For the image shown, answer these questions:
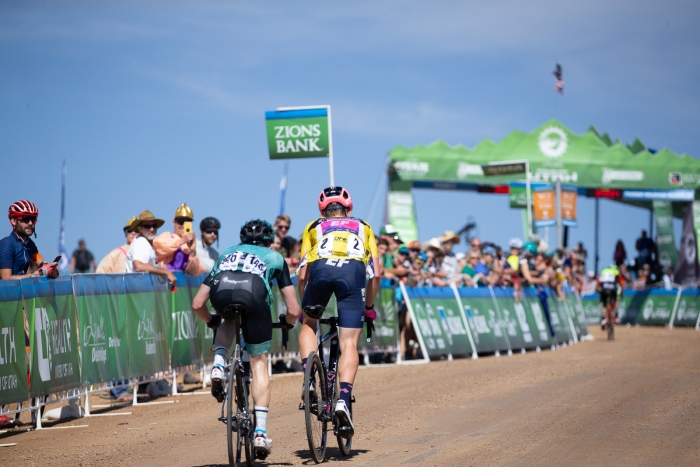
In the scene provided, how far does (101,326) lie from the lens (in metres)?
11.5

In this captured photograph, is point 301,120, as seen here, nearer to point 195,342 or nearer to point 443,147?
point 195,342

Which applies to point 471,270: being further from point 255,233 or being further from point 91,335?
point 255,233

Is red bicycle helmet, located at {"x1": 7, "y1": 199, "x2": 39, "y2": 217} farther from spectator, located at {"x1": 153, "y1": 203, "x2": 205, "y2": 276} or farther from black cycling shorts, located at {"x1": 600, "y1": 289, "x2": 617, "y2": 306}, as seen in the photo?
black cycling shorts, located at {"x1": 600, "y1": 289, "x2": 617, "y2": 306}

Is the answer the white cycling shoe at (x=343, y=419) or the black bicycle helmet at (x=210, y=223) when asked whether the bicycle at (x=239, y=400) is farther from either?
the black bicycle helmet at (x=210, y=223)

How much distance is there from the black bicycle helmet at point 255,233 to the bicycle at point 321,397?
67 cm

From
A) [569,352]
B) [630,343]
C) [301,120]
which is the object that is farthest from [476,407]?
[630,343]

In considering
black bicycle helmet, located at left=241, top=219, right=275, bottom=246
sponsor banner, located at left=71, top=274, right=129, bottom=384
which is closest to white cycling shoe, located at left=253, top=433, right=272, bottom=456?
black bicycle helmet, located at left=241, top=219, right=275, bottom=246

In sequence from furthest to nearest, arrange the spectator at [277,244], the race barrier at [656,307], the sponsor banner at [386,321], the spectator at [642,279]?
the spectator at [642,279]
the race barrier at [656,307]
the sponsor banner at [386,321]
the spectator at [277,244]

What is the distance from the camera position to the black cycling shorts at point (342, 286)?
25.1 ft

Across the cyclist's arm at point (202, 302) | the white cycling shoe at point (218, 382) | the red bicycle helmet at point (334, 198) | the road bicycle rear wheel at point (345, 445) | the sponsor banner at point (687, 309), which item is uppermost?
the red bicycle helmet at point (334, 198)

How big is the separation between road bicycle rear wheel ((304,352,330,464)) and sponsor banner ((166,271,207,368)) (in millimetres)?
5696

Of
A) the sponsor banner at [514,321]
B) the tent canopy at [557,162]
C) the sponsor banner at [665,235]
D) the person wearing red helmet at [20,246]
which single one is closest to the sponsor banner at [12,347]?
the person wearing red helmet at [20,246]

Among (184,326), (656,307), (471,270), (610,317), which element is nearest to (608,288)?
(610,317)

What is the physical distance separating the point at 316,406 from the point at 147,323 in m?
5.47
